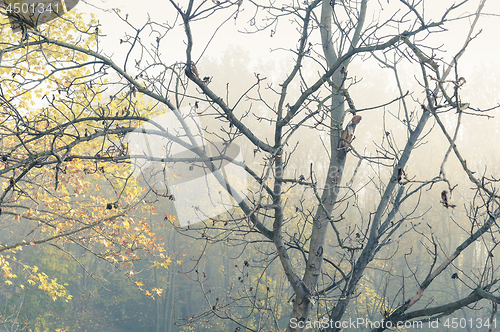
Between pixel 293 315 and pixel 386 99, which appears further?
pixel 386 99

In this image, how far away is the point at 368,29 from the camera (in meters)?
3.71

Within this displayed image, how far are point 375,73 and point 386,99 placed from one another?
2451mm

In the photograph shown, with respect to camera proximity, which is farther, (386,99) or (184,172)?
(386,99)

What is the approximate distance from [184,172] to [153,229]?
472cm

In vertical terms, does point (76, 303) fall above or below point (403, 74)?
below

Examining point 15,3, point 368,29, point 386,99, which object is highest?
point 386,99

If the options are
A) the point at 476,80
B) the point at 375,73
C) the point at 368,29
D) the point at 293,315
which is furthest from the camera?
the point at 375,73

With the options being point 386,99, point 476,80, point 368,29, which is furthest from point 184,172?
point 476,80

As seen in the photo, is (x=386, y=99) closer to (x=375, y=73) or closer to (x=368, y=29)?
(x=375, y=73)

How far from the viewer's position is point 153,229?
70.1 ft

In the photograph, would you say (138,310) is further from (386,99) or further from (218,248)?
(386,99)

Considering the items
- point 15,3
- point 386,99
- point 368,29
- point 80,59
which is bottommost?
point 368,29

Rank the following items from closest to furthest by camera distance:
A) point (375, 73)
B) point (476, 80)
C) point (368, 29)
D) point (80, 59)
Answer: point (368, 29) → point (80, 59) → point (476, 80) → point (375, 73)

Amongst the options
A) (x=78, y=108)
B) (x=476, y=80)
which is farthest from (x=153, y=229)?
(x=476, y=80)
